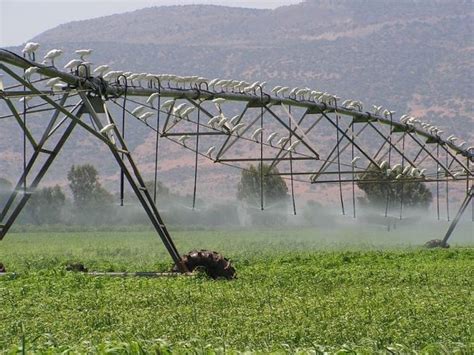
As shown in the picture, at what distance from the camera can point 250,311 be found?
1559cm

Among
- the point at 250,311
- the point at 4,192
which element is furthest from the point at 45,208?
the point at 250,311

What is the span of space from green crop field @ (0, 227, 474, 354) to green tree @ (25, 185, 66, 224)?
6007cm

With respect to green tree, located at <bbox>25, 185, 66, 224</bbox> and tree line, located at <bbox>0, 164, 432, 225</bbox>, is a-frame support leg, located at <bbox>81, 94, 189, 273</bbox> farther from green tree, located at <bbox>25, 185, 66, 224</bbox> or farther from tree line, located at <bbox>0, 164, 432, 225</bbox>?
green tree, located at <bbox>25, 185, 66, 224</bbox>

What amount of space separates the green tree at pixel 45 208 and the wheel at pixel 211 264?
62378 millimetres

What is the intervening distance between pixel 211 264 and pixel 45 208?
64.9 metres

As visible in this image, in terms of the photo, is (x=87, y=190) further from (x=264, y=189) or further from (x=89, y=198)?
(x=264, y=189)

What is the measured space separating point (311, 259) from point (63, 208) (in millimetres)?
61160

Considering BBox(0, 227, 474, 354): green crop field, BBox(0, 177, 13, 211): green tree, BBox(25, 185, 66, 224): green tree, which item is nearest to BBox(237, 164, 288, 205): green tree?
BBox(25, 185, 66, 224): green tree

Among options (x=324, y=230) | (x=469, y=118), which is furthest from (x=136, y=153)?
(x=324, y=230)

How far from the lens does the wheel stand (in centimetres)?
2264

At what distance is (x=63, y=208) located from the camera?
88.9m

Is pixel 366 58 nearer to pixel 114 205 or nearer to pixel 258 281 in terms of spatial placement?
pixel 114 205

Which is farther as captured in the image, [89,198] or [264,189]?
[89,198]

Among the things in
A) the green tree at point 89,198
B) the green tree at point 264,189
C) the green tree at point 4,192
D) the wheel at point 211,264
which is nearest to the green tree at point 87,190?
the green tree at point 89,198
